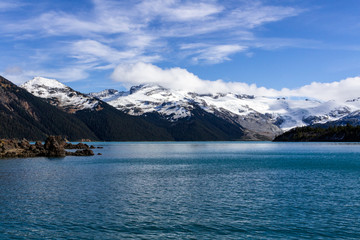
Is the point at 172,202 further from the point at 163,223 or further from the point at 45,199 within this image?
the point at 45,199

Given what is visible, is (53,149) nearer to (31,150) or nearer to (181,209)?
(31,150)

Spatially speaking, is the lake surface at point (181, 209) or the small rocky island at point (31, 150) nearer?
the lake surface at point (181, 209)

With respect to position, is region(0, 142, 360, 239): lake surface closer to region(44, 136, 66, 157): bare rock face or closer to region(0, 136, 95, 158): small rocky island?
region(0, 136, 95, 158): small rocky island

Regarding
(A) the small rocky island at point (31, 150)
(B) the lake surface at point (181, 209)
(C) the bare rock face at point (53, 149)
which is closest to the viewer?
(B) the lake surface at point (181, 209)

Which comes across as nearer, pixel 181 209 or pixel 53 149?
pixel 181 209

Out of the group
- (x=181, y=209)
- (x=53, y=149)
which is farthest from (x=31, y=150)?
(x=181, y=209)

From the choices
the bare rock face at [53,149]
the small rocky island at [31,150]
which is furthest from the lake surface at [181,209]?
the bare rock face at [53,149]

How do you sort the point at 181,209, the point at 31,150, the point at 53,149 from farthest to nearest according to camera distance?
the point at 53,149, the point at 31,150, the point at 181,209

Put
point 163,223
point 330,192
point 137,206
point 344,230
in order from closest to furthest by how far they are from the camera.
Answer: point 344,230, point 163,223, point 137,206, point 330,192

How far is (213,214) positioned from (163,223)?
718cm

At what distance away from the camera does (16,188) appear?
6341cm

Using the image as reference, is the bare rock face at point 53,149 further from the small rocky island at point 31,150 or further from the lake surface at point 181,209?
the lake surface at point 181,209

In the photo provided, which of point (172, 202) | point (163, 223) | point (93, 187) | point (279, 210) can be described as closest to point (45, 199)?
point (93, 187)

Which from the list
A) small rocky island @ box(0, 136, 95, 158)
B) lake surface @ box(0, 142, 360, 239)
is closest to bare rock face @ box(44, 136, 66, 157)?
small rocky island @ box(0, 136, 95, 158)
